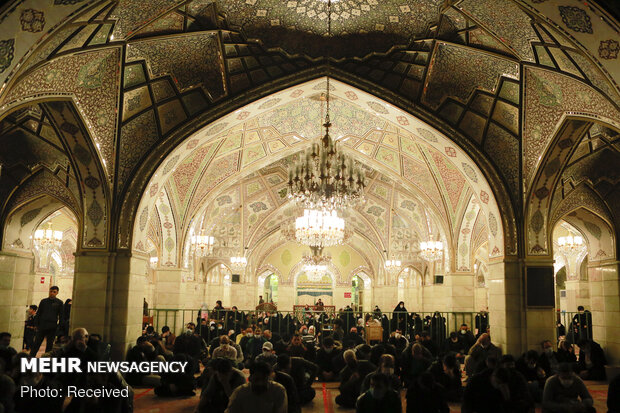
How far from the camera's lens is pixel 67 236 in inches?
730

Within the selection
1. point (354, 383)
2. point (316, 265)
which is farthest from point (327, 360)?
point (316, 265)

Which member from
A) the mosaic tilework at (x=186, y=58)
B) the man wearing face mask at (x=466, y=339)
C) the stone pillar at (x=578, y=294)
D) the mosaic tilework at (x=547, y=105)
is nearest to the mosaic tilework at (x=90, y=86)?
the mosaic tilework at (x=186, y=58)

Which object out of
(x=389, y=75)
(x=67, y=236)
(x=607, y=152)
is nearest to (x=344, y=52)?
(x=389, y=75)

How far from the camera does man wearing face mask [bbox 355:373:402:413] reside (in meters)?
3.85

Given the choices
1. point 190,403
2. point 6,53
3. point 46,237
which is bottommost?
point 190,403

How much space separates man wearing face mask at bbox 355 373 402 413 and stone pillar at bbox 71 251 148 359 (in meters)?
6.09

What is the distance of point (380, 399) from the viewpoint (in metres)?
3.88

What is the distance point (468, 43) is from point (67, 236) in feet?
51.4

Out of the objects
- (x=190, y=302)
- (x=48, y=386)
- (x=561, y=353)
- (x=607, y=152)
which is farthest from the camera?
(x=190, y=302)

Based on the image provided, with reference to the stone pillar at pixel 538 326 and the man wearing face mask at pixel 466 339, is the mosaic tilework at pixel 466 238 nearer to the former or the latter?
the man wearing face mask at pixel 466 339

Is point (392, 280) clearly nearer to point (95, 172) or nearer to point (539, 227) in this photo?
point (539, 227)

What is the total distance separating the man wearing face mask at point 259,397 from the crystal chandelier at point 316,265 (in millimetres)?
13202

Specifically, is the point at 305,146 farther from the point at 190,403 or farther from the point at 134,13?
the point at 190,403

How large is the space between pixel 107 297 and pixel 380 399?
6.36 meters
